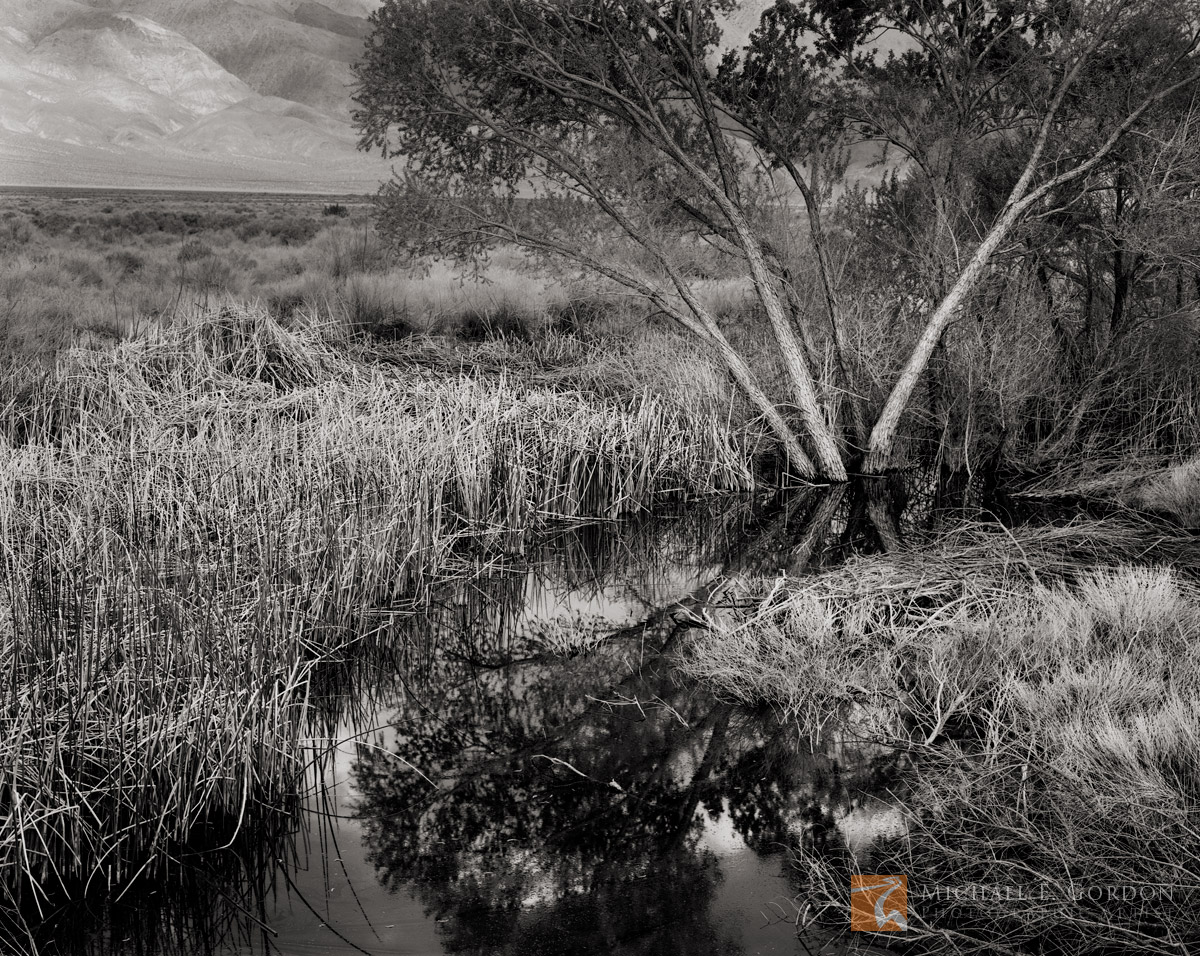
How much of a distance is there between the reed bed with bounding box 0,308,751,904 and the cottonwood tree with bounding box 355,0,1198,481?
4.54 ft

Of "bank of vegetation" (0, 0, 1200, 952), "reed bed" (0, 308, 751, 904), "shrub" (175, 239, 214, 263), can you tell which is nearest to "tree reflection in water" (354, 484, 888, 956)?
"bank of vegetation" (0, 0, 1200, 952)

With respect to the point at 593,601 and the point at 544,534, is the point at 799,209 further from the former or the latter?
the point at 593,601

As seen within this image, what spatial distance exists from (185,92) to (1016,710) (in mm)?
104524

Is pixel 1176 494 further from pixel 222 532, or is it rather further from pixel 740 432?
pixel 222 532

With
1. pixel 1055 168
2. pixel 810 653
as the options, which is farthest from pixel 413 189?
pixel 810 653

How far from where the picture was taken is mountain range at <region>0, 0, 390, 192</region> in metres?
67.7

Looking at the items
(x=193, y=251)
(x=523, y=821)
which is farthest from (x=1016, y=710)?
(x=193, y=251)

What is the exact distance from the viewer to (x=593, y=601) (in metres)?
6.83

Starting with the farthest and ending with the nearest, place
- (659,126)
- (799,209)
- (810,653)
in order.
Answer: (799,209), (659,126), (810,653)

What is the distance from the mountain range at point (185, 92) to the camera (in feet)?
222

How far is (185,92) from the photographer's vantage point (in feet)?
312

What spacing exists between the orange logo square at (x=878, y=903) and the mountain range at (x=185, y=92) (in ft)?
186

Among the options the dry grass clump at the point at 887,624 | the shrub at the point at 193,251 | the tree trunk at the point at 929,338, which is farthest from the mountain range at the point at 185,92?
the dry grass clump at the point at 887,624

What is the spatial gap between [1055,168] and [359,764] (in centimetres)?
831
